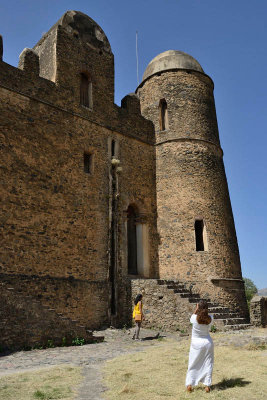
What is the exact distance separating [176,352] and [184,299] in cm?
445

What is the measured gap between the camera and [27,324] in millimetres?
10023

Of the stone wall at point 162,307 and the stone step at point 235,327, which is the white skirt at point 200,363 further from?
the stone step at point 235,327

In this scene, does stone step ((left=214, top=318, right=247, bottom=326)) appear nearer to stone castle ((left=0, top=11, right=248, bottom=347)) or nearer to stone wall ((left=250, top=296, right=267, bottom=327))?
stone castle ((left=0, top=11, right=248, bottom=347))

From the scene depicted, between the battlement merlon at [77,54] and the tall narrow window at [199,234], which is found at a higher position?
the battlement merlon at [77,54]

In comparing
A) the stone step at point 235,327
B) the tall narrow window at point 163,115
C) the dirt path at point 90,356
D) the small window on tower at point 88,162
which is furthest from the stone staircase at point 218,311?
the tall narrow window at point 163,115

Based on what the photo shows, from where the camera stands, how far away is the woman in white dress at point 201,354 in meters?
5.83

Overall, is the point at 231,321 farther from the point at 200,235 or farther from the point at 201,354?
the point at 201,354

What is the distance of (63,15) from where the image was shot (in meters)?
15.8

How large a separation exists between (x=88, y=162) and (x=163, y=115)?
16.1 ft

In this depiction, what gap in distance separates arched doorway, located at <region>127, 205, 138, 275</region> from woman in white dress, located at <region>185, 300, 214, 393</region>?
1001 centimetres

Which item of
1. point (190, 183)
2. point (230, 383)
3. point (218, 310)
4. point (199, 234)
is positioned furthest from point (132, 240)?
point (230, 383)

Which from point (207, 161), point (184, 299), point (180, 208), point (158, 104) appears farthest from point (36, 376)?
point (158, 104)

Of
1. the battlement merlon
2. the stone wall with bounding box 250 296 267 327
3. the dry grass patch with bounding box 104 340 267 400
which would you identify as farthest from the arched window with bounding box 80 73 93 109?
the dry grass patch with bounding box 104 340 267 400

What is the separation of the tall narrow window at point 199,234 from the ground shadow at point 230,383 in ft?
32.1
